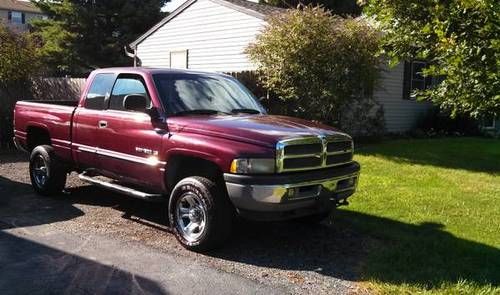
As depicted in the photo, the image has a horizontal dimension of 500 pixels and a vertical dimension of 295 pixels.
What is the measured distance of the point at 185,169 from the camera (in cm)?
614

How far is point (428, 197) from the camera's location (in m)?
8.45

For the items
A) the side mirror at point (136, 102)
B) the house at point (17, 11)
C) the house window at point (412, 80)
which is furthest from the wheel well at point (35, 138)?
the house at point (17, 11)

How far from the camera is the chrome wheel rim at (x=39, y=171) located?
8.09 metres

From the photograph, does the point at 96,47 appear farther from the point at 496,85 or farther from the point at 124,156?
the point at 496,85

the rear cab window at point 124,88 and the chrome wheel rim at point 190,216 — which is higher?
the rear cab window at point 124,88

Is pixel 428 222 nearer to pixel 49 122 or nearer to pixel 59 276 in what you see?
pixel 59 276

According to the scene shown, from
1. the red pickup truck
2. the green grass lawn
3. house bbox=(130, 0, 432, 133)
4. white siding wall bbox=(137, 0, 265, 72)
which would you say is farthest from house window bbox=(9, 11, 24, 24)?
the red pickup truck

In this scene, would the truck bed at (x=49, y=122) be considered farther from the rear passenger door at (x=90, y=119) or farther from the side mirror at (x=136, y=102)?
the side mirror at (x=136, y=102)

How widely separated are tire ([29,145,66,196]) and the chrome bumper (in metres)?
3.56

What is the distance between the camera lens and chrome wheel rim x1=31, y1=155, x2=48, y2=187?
318 inches

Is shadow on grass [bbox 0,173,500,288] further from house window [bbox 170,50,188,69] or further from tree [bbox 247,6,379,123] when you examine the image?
house window [bbox 170,50,188,69]

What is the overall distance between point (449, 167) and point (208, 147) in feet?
24.7

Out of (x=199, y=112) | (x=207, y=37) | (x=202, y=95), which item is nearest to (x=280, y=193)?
(x=199, y=112)

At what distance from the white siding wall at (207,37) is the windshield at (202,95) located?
935 cm
